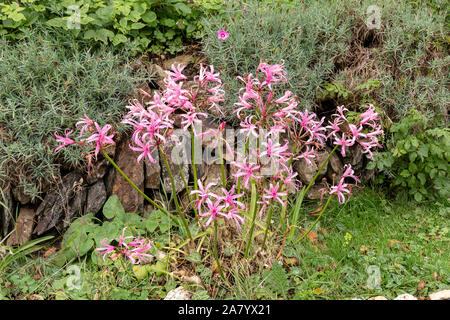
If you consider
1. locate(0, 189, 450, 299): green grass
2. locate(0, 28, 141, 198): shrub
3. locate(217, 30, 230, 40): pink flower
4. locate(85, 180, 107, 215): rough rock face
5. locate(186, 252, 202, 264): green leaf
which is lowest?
locate(0, 189, 450, 299): green grass

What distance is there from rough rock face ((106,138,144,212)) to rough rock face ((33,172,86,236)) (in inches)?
9.6

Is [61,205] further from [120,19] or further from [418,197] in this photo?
[418,197]

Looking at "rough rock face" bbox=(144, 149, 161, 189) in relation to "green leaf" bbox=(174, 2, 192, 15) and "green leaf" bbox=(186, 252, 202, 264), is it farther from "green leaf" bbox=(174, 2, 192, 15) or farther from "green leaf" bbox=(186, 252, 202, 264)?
"green leaf" bbox=(174, 2, 192, 15)

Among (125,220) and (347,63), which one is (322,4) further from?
(125,220)

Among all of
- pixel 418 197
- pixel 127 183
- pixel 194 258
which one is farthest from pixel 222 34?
pixel 418 197

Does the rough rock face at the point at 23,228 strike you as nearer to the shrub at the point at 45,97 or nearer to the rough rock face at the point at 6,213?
the rough rock face at the point at 6,213

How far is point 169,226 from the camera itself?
125 inches

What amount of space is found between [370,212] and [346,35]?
167 cm

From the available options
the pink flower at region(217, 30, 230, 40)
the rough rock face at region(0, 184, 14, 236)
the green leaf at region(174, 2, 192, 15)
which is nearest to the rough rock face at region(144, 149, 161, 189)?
the rough rock face at region(0, 184, 14, 236)

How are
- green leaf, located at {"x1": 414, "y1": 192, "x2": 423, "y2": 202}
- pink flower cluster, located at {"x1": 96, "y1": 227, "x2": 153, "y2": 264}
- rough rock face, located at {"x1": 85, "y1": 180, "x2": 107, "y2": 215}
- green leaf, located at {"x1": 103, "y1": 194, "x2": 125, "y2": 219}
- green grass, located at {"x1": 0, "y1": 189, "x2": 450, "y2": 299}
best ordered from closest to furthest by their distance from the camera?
pink flower cluster, located at {"x1": 96, "y1": 227, "x2": 153, "y2": 264} → green grass, located at {"x1": 0, "y1": 189, "x2": 450, "y2": 299} → green leaf, located at {"x1": 103, "y1": 194, "x2": 125, "y2": 219} → rough rock face, located at {"x1": 85, "y1": 180, "x2": 107, "y2": 215} → green leaf, located at {"x1": 414, "y1": 192, "x2": 423, "y2": 202}

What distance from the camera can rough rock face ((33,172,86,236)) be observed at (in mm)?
3385

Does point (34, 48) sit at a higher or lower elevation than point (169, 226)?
higher

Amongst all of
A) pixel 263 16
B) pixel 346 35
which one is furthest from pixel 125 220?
pixel 346 35
